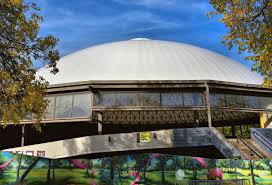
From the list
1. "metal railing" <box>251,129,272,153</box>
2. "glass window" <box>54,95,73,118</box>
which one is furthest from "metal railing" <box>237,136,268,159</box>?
"glass window" <box>54,95,73,118</box>

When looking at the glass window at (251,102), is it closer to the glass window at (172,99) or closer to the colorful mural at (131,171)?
the glass window at (172,99)

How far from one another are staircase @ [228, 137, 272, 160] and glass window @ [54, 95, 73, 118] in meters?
16.0

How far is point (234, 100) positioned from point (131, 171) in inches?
869

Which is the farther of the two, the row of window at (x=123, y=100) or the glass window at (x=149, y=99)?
the glass window at (x=149, y=99)

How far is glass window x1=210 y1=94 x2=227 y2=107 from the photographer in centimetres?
3103

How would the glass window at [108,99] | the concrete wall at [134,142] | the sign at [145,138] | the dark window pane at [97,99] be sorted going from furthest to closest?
the glass window at [108,99]
the dark window pane at [97,99]
the sign at [145,138]
the concrete wall at [134,142]

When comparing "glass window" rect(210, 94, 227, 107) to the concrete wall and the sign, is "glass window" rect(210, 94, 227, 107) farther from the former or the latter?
the sign

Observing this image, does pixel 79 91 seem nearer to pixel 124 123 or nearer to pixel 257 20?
pixel 124 123

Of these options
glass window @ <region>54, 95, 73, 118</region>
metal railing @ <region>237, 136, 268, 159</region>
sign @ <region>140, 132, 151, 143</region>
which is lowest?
metal railing @ <region>237, 136, 268, 159</region>

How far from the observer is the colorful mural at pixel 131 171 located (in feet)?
38.9

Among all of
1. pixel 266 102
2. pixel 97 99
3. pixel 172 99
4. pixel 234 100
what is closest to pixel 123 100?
pixel 97 99

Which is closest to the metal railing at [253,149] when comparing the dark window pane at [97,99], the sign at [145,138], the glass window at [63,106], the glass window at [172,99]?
the sign at [145,138]

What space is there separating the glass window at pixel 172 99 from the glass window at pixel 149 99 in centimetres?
60

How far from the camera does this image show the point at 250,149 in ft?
74.4
